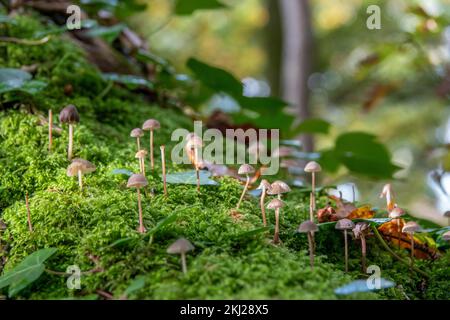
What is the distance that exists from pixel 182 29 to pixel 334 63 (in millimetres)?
4223

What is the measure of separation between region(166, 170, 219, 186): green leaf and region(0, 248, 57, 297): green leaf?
0.51 metres

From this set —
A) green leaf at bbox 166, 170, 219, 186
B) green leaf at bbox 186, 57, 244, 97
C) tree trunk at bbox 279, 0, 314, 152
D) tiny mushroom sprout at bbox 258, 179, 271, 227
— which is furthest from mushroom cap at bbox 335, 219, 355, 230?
tree trunk at bbox 279, 0, 314, 152

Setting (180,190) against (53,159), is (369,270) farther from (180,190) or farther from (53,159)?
(53,159)

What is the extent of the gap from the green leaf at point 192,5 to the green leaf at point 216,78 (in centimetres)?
41

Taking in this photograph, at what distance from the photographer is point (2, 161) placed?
1.75 m

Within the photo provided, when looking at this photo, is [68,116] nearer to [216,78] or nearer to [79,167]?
[79,167]

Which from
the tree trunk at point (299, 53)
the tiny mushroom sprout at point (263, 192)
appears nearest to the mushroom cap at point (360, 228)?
the tiny mushroom sprout at point (263, 192)

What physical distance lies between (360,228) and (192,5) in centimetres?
190

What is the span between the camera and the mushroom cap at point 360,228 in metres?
1.43

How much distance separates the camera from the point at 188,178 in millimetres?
1665

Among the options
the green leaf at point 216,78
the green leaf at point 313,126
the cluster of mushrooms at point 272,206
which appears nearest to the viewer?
the cluster of mushrooms at point 272,206

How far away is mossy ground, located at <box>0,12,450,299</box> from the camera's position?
1182mm

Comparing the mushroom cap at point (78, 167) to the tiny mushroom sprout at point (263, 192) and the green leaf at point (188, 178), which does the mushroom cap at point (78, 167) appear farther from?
the tiny mushroom sprout at point (263, 192)

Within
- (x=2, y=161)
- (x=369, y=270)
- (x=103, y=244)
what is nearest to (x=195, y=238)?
(x=103, y=244)
